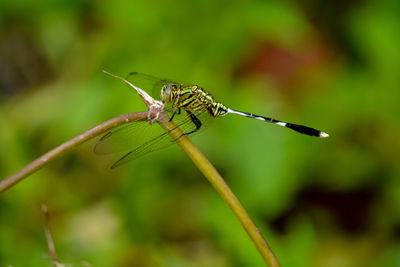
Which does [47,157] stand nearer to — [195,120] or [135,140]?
[135,140]

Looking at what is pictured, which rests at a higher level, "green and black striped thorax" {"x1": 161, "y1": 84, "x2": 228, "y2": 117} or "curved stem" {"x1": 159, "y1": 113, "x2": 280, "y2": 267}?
"green and black striped thorax" {"x1": 161, "y1": 84, "x2": 228, "y2": 117}

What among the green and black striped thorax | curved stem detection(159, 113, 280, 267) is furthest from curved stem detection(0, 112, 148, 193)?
the green and black striped thorax

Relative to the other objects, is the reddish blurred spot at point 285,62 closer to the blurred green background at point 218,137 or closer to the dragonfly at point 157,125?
the blurred green background at point 218,137

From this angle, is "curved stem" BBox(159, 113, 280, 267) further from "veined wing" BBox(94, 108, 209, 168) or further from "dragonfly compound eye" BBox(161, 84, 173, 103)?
"dragonfly compound eye" BBox(161, 84, 173, 103)

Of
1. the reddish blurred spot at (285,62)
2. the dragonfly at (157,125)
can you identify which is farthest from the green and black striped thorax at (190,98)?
the reddish blurred spot at (285,62)

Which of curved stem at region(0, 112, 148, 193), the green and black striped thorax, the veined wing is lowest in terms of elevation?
curved stem at region(0, 112, 148, 193)

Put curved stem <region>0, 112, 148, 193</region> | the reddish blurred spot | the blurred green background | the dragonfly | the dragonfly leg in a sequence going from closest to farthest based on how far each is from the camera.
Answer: curved stem <region>0, 112, 148, 193</region> < the dragonfly < the dragonfly leg < the blurred green background < the reddish blurred spot

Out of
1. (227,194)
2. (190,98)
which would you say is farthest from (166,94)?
(227,194)

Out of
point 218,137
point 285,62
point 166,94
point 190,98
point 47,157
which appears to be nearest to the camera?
point 47,157

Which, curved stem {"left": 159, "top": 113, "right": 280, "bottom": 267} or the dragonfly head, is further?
the dragonfly head
